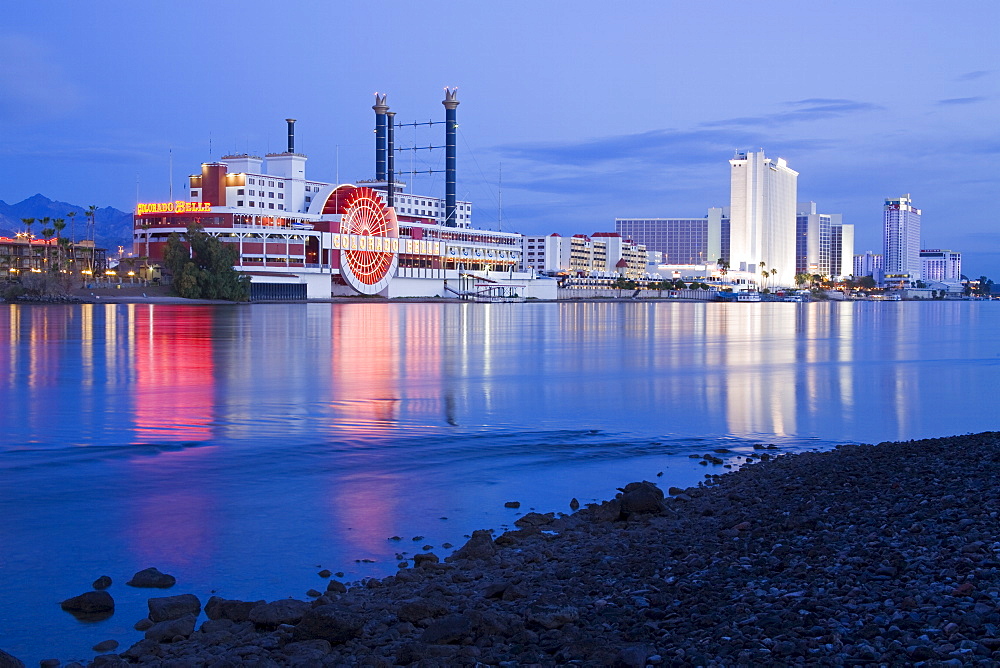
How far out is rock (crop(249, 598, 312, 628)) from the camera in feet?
19.7

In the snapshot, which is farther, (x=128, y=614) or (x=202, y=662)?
(x=128, y=614)

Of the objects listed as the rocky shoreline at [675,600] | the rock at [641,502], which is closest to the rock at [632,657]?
the rocky shoreline at [675,600]

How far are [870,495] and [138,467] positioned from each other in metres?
8.66

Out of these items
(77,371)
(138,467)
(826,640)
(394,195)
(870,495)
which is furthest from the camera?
(394,195)

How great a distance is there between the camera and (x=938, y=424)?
1684cm

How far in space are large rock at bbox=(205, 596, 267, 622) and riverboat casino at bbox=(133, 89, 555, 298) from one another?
88.8 metres

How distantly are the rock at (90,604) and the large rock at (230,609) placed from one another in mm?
786

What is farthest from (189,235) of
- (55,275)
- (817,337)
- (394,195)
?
(817,337)

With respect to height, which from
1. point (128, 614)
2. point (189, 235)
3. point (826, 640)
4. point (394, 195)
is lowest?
point (128, 614)

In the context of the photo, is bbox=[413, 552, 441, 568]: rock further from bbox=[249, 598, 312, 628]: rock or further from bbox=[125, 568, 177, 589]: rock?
bbox=[125, 568, 177, 589]: rock

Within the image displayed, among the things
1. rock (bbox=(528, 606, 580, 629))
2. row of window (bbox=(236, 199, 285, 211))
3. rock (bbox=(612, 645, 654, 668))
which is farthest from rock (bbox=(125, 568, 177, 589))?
row of window (bbox=(236, 199, 285, 211))

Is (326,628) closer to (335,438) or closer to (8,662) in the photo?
(8,662)

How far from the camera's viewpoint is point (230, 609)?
20.7ft

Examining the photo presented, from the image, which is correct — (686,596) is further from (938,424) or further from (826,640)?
(938,424)
